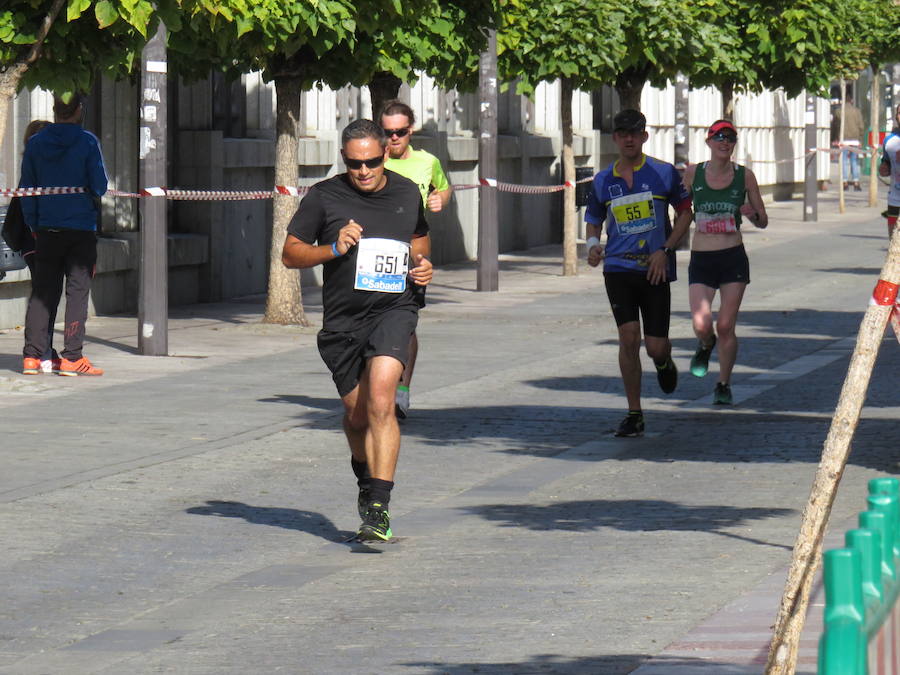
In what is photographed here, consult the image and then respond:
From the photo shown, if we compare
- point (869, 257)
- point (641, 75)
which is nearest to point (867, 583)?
point (641, 75)

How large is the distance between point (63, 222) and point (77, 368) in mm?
1008

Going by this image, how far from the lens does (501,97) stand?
100ft

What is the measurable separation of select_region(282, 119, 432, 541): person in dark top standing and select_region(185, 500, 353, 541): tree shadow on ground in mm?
335

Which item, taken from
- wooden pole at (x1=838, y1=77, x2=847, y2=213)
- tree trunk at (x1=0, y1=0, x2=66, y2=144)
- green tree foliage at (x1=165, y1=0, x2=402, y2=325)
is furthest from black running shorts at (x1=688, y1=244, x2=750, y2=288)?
wooden pole at (x1=838, y1=77, x2=847, y2=213)

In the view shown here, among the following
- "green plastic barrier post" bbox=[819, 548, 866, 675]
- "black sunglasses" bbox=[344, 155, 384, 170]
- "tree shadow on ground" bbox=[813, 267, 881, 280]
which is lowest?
"tree shadow on ground" bbox=[813, 267, 881, 280]

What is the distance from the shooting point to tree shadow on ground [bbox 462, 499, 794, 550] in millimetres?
8258

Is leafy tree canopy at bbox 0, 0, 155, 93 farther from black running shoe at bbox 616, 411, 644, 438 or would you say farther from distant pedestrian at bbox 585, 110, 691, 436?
black running shoe at bbox 616, 411, 644, 438

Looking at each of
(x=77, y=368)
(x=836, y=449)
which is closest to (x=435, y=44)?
(x=77, y=368)

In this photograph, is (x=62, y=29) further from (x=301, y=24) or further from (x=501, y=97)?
(x=501, y=97)

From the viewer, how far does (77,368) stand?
550 inches

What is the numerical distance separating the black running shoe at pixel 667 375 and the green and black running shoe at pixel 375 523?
4.32 m

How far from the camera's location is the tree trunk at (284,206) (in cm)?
1748

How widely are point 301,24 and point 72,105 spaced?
8.28 ft

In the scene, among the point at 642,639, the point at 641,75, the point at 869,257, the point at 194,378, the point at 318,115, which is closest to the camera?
the point at 642,639
